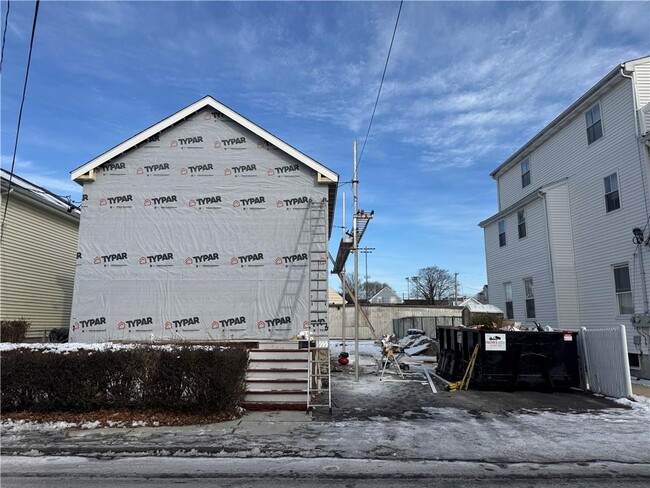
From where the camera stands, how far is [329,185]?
13.1 meters

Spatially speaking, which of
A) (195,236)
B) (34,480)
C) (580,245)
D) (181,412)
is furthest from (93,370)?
(580,245)

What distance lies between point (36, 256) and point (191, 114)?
833 centimetres

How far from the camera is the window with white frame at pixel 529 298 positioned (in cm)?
1888

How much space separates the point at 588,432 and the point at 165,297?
9889 mm

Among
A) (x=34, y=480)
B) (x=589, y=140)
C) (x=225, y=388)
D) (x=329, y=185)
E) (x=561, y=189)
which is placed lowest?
(x=34, y=480)

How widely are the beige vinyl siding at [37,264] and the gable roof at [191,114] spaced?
4553mm

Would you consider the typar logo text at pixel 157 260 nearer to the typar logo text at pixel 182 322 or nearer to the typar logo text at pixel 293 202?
the typar logo text at pixel 182 322

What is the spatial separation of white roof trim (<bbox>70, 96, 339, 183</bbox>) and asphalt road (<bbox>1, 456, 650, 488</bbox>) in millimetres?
8436

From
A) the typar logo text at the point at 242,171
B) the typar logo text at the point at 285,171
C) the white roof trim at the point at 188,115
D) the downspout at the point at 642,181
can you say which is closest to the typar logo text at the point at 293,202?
the typar logo text at the point at 285,171

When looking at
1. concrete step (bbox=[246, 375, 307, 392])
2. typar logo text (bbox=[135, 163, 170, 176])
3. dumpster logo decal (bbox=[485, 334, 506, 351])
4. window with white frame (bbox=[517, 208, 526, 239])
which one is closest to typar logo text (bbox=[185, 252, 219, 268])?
typar logo text (bbox=[135, 163, 170, 176])

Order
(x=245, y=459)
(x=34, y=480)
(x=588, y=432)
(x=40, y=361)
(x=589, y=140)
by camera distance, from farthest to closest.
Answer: (x=589, y=140), (x=40, y=361), (x=588, y=432), (x=245, y=459), (x=34, y=480)

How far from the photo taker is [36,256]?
1653 centimetres

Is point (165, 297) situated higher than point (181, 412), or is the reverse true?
point (165, 297)

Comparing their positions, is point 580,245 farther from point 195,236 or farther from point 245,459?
point 245,459
